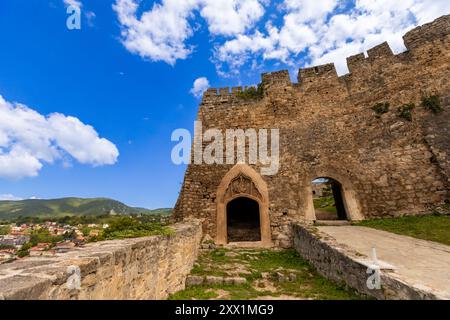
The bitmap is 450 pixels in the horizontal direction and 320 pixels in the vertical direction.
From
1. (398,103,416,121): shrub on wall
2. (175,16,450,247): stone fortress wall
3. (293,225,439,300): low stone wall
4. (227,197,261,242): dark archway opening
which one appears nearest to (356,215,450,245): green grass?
(175,16,450,247): stone fortress wall

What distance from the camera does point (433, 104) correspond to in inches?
390

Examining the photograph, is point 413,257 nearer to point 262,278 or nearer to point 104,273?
point 262,278

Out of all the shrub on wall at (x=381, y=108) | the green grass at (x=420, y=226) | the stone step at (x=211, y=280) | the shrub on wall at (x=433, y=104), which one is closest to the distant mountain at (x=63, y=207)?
the shrub on wall at (x=381, y=108)

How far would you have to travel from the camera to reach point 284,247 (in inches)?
403

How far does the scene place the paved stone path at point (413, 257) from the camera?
3.24 meters

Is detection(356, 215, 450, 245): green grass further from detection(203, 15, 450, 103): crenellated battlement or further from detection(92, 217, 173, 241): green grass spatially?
detection(92, 217, 173, 241): green grass

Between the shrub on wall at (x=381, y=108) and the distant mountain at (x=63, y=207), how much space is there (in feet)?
433

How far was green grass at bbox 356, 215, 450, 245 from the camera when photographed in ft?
21.6

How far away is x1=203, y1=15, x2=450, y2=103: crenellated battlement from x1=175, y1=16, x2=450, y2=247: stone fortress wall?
42 mm

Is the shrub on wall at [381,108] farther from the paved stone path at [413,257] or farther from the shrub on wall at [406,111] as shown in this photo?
the paved stone path at [413,257]
